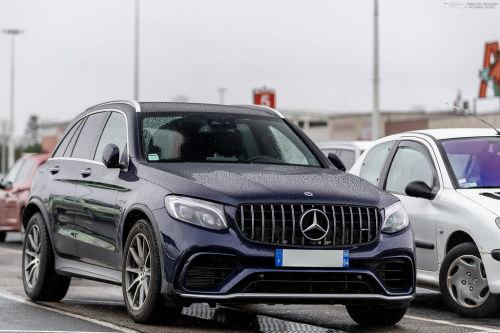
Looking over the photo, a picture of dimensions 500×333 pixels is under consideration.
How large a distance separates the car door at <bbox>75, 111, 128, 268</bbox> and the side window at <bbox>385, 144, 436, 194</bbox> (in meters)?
2.92

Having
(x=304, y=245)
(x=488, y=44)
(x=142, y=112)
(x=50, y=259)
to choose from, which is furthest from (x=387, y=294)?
(x=488, y=44)

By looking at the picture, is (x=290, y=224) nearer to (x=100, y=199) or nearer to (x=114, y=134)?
(x=100, y=199)

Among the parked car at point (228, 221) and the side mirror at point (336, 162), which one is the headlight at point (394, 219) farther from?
the side mirror at point (336, 162)

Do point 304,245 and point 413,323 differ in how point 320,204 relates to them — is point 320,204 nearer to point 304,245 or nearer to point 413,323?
point 304,245

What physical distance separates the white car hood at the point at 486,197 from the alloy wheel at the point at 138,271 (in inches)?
118

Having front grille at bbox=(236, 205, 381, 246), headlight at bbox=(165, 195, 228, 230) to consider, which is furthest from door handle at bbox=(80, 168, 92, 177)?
front grille at bbox=(236, 205, 381, 246)

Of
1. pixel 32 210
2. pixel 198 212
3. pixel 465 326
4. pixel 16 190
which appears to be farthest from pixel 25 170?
pixel 198 212

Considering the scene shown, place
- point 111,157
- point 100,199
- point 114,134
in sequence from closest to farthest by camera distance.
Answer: point 111,157
point 100,199
point 114,134

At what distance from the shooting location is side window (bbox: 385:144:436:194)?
1088 cm

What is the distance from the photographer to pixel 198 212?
310 inches

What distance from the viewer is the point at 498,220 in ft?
31.2

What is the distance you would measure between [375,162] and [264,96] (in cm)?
1419

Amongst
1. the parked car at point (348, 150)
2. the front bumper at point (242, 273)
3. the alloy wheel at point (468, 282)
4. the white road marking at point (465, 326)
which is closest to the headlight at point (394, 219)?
the front bumper at point (242, 273)

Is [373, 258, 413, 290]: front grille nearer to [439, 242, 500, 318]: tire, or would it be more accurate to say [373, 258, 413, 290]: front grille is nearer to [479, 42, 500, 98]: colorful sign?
[439, 242, 500, 318]: tire
